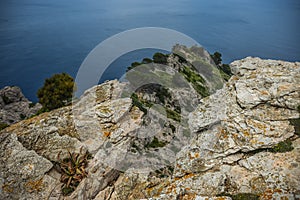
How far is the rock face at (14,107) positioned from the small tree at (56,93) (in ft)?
34.5

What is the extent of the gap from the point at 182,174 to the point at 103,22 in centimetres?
17926

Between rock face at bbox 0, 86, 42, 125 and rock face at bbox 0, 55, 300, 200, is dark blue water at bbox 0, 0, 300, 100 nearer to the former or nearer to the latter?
rock face at bbox 0, 86, 42, 125

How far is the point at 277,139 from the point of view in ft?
32.0

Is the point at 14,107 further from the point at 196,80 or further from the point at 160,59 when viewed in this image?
the point at 196,80

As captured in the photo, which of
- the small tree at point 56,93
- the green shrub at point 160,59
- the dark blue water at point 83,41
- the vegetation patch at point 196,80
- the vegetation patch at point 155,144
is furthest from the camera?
the dark blue water at point 83,41

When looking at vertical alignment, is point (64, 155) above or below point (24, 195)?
above

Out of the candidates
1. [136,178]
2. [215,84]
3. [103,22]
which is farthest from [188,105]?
[103,22]

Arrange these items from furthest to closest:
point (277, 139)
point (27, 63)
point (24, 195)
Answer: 1. point (27, 63)
2. point (24, 195)
3. point (277, 139)

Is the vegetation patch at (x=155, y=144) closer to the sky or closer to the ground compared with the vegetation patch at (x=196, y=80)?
closer to the ground

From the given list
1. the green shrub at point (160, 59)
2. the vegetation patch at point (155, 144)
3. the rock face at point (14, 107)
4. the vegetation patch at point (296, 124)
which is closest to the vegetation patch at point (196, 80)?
the green shrub at point (160, 59)

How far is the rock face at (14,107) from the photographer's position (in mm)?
33531

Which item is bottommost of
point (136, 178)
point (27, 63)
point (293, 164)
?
point (27, 63)

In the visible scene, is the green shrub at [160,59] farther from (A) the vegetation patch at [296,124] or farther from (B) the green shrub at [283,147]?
(B) the green shrub at [283,147]

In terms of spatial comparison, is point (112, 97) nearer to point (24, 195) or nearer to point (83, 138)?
point (83, 138)
